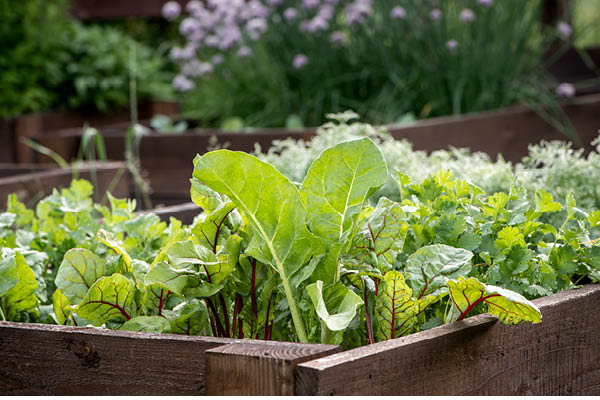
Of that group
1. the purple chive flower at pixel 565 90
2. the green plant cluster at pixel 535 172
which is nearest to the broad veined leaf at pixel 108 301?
the green plant cluster at pixel 535 172

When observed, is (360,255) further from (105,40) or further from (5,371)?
(105,40)

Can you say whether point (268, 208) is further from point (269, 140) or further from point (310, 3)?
point (310, 3)

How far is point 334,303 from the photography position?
1089 millimetres

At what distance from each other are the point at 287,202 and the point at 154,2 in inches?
255

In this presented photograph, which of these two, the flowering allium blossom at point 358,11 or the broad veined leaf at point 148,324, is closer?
the broad veined leaf at point 148,324

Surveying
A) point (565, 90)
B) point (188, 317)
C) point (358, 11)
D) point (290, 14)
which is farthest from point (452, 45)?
point (188, 317)

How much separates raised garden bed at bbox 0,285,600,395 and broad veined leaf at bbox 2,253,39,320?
148 millimetres

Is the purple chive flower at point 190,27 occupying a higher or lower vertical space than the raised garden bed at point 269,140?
higher

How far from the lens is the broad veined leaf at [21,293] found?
1.29m

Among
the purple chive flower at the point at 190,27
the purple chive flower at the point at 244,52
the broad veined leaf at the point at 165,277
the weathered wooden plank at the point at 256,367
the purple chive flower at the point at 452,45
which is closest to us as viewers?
the weathered wooden plank at the point at 256,367

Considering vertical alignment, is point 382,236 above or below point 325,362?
above

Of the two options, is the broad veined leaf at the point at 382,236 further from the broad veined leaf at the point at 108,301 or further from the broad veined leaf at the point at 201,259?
the broad veined leaf at the point at 108,301

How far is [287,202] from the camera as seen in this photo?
107 cm

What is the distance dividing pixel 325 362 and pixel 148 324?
1.15 ft
